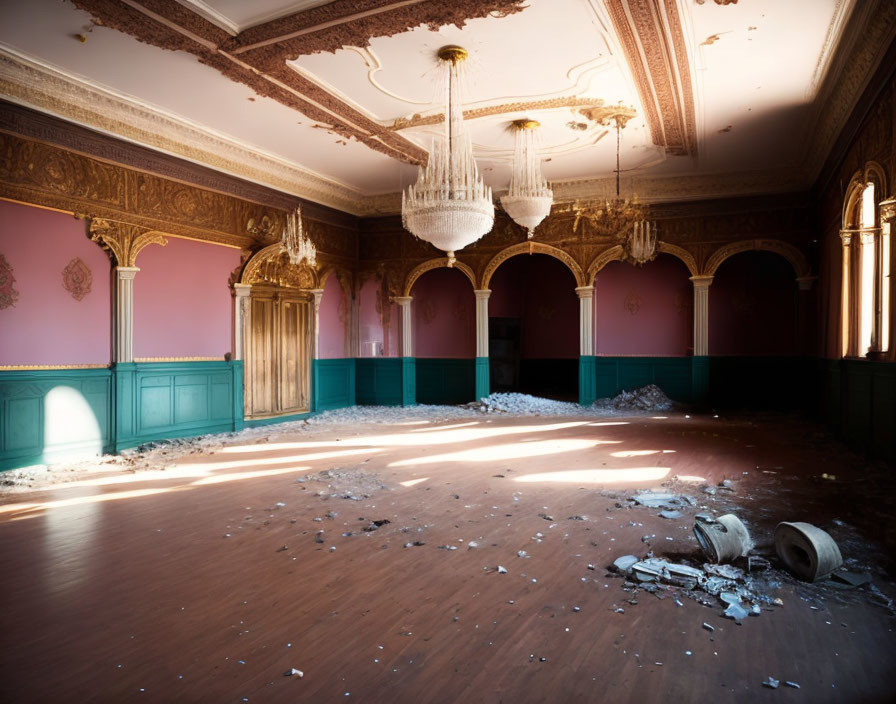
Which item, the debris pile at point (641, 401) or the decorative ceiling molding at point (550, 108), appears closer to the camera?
the decorative ceiling molding at point (550, 108)

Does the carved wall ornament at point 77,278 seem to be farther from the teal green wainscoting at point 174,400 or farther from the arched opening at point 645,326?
the arched opening at point 645,326

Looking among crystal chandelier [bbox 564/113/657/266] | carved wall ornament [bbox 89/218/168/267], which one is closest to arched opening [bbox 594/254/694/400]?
crystal chandelier [bbox 564/113/657/266]

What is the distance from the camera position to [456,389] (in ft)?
42.6

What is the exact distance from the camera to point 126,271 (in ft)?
25.0

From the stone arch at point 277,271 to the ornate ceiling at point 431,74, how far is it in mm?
1151

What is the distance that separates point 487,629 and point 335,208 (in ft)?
33.0

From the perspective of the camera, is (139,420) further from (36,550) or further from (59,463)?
(36,550)

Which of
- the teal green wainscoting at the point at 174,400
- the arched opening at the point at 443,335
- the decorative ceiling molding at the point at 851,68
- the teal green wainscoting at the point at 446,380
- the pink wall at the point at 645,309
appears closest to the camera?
the decorative ceiling molding at the point at 851,68

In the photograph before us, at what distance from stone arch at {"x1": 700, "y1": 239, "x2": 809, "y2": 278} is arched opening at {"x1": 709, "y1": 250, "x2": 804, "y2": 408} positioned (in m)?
0.56

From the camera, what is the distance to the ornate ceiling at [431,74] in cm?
524

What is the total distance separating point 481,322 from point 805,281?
19.3 ft

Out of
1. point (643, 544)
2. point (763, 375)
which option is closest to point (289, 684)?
point (643, 544)

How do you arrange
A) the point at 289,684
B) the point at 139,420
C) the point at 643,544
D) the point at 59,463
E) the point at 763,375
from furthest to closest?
1. the point at 763,375
2. the point at 139,420
3. the point at 59,463
4. the point at 643,544
5. the point at 289,684

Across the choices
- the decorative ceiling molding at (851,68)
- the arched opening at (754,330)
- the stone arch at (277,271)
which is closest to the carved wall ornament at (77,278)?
the stone arch at (277,271)
